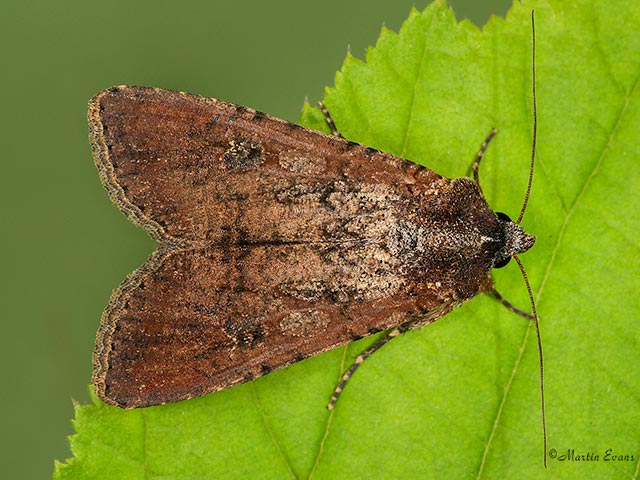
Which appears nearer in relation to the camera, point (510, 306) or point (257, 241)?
point (257, 241)

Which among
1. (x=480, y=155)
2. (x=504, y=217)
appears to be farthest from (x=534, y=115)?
(x=504, y=217)

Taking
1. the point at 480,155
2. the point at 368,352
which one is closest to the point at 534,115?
the point at 480,155

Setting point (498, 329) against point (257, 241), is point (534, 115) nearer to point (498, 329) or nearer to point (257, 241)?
point (498, 329)

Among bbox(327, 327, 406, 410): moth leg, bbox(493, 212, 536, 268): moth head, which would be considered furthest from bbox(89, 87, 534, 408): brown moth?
bbox(327, 327, 406, 410): moth leg

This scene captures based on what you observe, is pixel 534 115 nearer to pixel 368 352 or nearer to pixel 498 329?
pixel 498 329

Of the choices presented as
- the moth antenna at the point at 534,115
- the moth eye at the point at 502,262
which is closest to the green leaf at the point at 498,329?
the moth antenna at the point at 534,115

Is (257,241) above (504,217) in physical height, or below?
below

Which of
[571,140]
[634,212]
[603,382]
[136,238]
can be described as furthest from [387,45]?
[136,238]

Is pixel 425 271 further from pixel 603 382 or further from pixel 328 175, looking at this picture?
pixel 603 382

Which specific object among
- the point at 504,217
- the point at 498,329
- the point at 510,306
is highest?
the point at 504,217
